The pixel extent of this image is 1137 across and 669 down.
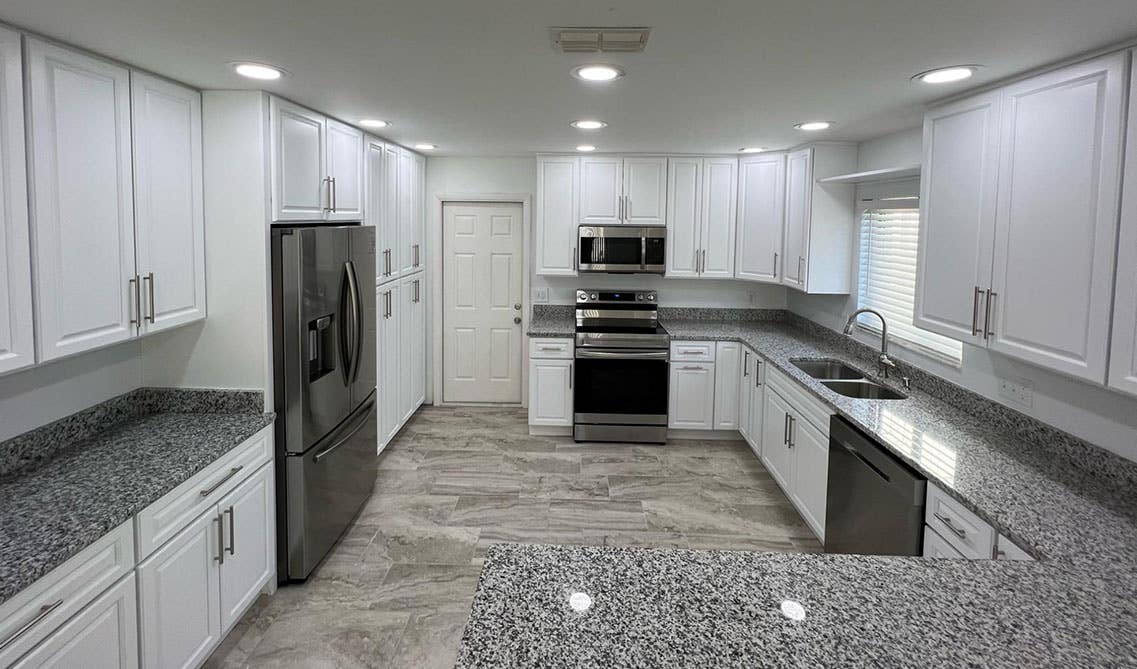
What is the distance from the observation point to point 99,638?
6.54 feet

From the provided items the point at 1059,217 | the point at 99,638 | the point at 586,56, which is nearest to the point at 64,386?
the point at 99,638

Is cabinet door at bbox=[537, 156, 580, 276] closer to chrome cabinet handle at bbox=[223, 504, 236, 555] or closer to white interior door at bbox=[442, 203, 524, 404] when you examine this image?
white interior door at bbox=[442, 203, 524, 404]

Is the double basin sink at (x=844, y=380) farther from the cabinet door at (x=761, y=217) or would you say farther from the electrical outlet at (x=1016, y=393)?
the cabinet door at (x=761, y=217)

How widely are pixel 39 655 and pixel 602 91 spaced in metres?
2.67

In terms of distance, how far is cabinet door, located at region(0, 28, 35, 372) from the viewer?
1.99 m

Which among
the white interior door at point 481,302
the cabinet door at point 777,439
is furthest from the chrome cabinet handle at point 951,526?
the white interior door at point 481,302

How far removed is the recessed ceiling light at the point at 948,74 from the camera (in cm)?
240

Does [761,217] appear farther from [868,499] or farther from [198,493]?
[198,493]

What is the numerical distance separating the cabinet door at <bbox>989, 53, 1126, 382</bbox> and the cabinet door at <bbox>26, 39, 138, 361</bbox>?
10.3ft

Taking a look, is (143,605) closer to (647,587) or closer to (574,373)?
(647,587)

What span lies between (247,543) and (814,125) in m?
3.53

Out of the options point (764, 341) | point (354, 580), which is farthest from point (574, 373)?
point (354, 580)

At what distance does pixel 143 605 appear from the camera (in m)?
2.21

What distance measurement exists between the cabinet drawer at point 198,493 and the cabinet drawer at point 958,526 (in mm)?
2574
